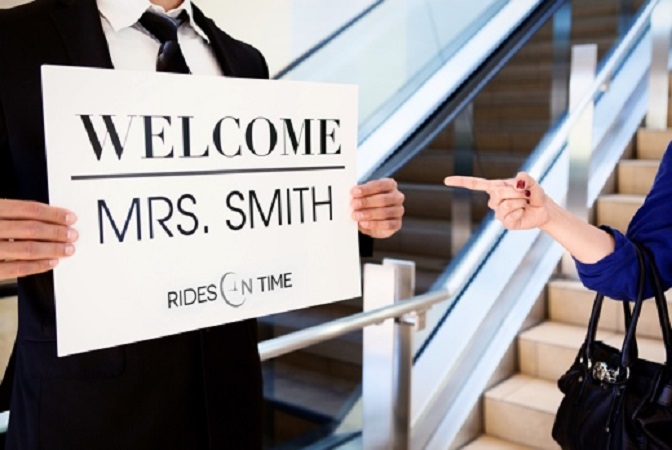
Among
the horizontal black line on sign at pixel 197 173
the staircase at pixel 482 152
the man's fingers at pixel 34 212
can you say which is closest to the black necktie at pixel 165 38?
the horizontal black line on sign at pixel 197 173

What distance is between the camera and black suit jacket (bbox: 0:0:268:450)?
2.68ft

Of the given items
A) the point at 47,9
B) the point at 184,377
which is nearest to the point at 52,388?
the point at 184,377

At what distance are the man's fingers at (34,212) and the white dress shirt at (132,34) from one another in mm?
239

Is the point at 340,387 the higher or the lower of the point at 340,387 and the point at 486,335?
the lower

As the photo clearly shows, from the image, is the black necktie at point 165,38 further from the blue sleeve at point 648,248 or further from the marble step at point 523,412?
the marble step at point 523,412

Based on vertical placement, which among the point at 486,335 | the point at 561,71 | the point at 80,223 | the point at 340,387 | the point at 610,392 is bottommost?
the point at 340,387

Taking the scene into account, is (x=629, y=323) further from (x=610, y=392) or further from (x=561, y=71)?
(x=561, y=71)

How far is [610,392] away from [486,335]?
1622 mm

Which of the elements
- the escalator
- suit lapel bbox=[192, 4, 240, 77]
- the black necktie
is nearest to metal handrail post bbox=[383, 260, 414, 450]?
the escalator

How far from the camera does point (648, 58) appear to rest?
14.3 feet

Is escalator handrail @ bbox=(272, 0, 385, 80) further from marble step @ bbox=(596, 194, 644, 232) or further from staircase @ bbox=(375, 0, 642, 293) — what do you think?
marble step @ bbox=(596, 194, 644, 232)

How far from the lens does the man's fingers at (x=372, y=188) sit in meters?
1.11

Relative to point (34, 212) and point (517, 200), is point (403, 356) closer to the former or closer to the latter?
point (517, 200)

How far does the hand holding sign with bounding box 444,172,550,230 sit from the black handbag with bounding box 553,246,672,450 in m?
0.21
